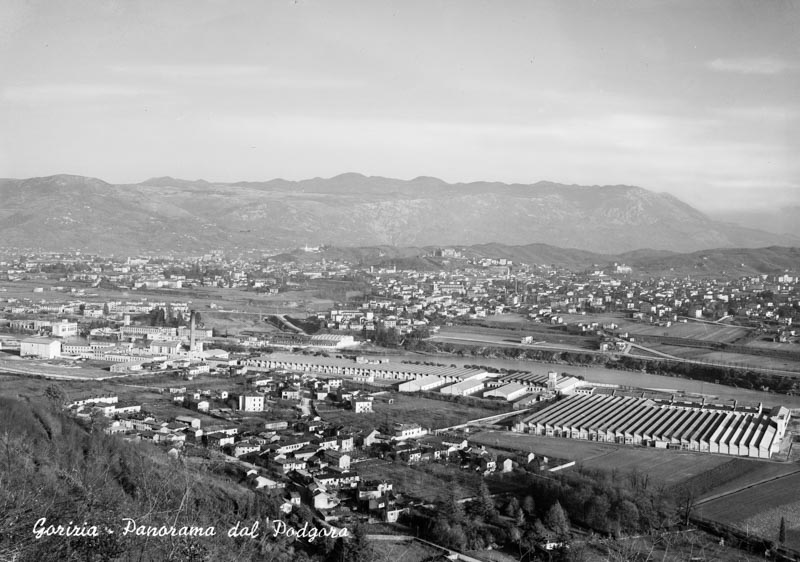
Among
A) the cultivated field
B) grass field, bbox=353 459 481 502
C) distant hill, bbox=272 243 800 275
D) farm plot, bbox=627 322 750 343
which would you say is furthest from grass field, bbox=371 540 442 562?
distant hill, bbox=272 243 800 275

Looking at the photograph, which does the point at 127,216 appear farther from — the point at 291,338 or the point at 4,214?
the point at 291,338

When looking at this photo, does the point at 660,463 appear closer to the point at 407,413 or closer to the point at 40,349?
the point at 407,413

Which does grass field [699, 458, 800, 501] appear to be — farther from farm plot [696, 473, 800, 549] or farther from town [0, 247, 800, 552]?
town [0, 247, 800, 552]

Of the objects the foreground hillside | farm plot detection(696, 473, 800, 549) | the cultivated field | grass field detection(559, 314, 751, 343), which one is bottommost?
the cultivated field

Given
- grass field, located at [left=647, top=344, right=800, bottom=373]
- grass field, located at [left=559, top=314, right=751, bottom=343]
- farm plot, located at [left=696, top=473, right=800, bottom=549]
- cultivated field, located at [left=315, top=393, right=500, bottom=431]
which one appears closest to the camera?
farm plot, located at [left=696, top=473, right=800, bottom=549]

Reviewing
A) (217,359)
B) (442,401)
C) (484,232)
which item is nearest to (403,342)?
(217,359)

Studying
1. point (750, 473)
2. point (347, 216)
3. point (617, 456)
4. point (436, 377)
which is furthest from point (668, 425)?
point (347, 216)
